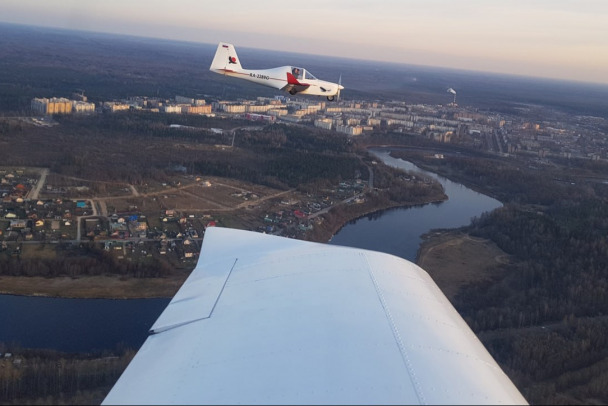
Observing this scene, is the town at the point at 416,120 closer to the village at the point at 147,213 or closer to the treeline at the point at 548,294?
the treeline at the point at 548,294

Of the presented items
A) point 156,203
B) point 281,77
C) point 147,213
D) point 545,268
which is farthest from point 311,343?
point 156,203

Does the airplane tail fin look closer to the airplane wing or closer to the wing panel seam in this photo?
the airplane wing

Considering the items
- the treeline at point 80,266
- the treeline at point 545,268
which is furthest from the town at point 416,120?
the treeline at point 80,266

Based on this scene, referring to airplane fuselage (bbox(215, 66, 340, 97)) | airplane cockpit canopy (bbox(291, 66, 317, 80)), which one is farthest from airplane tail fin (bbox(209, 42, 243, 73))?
airplane cockpit canopy (bbox(291, 66, 317, 80))

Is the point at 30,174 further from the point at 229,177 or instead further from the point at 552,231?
the point at 552,231

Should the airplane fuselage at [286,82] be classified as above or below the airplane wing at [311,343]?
above

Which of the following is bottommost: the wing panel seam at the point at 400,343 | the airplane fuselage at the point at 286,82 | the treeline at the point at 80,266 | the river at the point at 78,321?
the river at the point at 78,321
